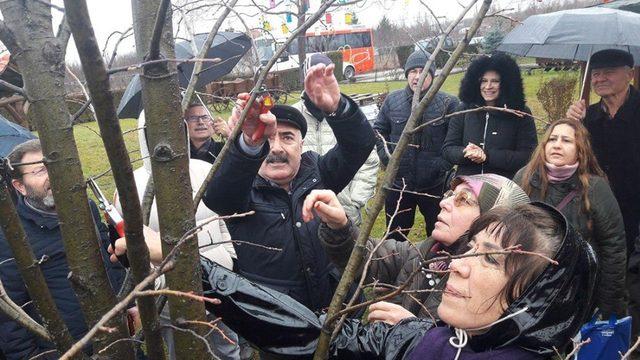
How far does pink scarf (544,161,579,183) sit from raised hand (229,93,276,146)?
183cm

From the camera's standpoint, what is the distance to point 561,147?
2707 millimetres

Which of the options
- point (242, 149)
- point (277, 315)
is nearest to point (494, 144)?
point (242, 149)

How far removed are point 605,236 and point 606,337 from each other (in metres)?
0.54

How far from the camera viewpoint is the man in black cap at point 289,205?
186 cm

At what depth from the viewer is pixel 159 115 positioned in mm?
889

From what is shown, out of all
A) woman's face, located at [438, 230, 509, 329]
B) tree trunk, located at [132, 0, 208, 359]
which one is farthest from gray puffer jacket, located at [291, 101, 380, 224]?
tree trunk, located at [132, 0, 208, 359]

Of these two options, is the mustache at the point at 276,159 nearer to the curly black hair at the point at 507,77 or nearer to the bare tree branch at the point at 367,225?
the bare tree branch at the point at 367,225

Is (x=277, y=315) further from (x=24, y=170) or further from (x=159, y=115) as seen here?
(x=24, y=170)

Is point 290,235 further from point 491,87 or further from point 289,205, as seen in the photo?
point 491,87

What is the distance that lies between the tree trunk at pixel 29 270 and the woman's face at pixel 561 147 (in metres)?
2.55

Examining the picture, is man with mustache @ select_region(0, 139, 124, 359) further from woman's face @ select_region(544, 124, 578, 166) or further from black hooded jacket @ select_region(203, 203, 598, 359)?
woman's face @ select_region(544, 124, 578, 166)

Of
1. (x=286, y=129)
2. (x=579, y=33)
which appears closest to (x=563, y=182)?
(x=579, y=33)

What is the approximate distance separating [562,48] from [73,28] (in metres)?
4.52

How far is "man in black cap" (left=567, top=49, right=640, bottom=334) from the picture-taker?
321 cm
